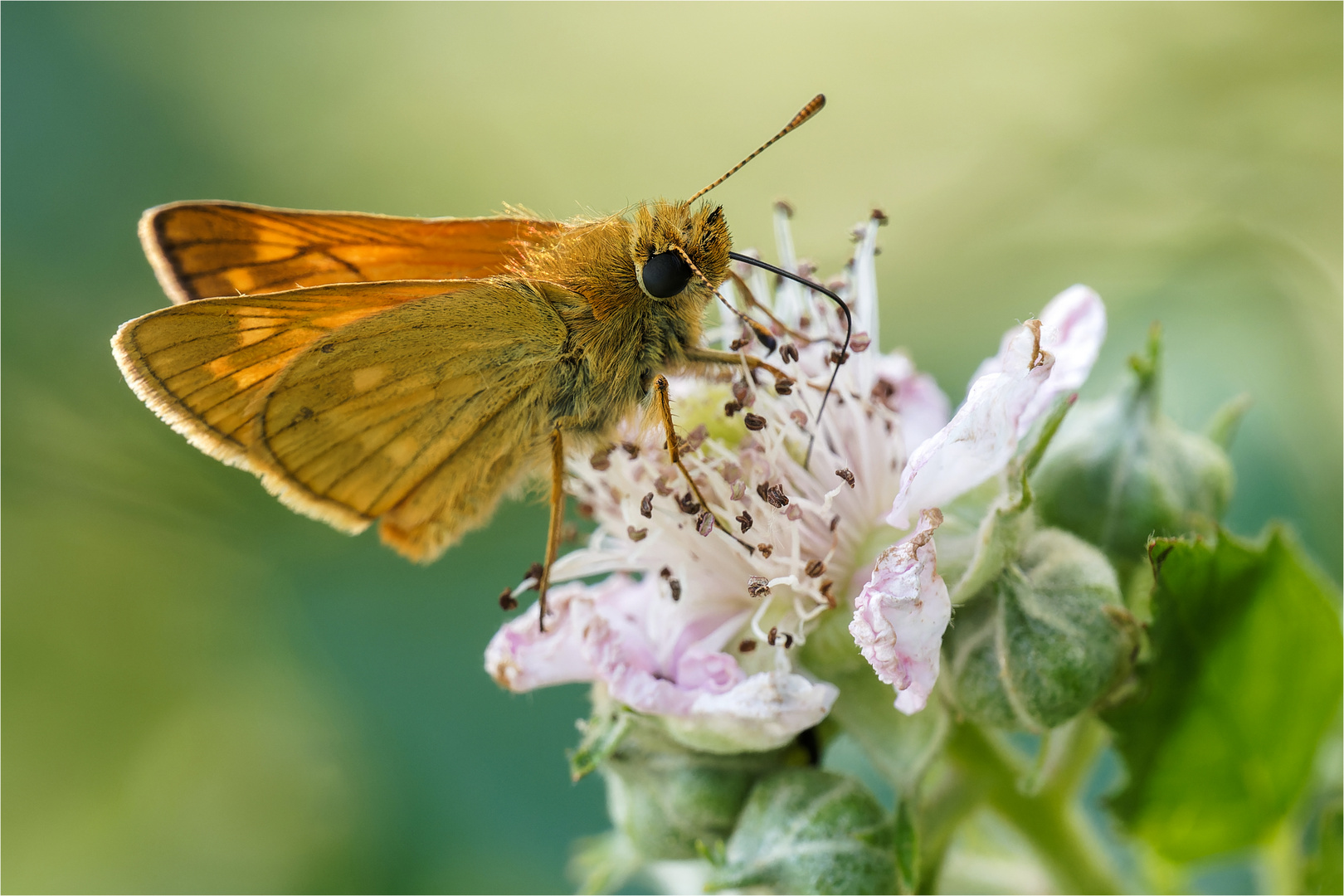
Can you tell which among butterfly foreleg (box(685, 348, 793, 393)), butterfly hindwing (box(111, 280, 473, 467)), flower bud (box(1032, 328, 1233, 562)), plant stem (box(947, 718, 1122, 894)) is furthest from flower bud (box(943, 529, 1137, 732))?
butterfly hindwing (box(111, 280, 473, 467))

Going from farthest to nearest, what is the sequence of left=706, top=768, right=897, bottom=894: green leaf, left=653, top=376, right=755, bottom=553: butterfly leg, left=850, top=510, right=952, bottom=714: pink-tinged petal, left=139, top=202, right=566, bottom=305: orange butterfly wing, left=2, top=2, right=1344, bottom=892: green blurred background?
left=2, top=2, right=1344, bottom=892: green blurred background → left=139, top=202, right=566, bottom=305: orange butterfly wing → left=653, top=376, right=755, bottom=553: butterfly leg → left=706, top=768, right=897, bottom=894: green leaf → left=850, top=510, right=952, bottom=714: pink-tinged petal

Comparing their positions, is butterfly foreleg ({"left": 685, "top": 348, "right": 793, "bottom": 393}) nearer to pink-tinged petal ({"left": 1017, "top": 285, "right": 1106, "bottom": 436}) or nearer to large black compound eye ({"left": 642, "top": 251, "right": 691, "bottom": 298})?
large black compound eye ({"left": 642, "top": 251, "right": 691, "bottom": 298})

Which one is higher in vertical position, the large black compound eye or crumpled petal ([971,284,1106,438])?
the large black compound eye

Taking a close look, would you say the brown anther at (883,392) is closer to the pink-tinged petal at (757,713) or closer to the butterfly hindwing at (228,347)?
the pink-tinged petal at (757,713)

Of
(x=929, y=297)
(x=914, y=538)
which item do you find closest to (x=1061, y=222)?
(x=929, y=297)

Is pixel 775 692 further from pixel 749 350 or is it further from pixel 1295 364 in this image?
pixel 1295 364
